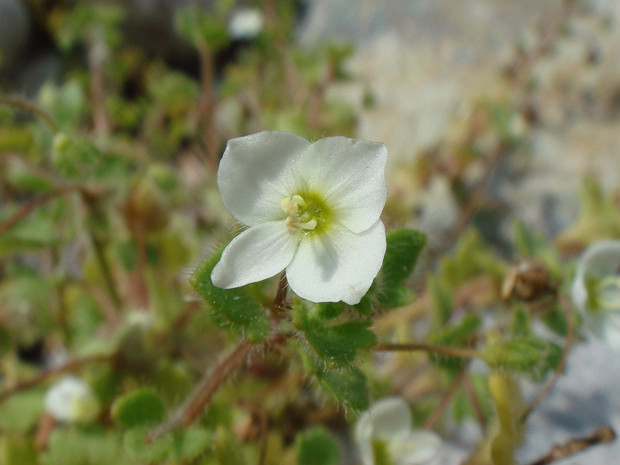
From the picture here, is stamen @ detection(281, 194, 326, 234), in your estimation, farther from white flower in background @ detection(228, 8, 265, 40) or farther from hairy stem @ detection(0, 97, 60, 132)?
white flower in background @ detection(228, 8, 265, 40)

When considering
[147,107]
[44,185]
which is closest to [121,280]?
[44,185]

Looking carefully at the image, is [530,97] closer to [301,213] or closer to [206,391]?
[301,213]

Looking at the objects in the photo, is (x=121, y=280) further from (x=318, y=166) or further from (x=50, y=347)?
(x=318, y=166)

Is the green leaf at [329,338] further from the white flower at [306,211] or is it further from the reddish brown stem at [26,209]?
the reddish brown stem at [26,209]

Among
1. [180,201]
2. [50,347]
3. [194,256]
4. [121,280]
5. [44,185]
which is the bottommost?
[50,347]

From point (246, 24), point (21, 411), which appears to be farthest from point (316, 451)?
point (246, 24)

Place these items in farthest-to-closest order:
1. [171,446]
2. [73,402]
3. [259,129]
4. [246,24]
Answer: [246,24], [259,129], [73,402], [171,446]

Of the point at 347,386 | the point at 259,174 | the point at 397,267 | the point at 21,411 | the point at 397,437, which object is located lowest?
the point at 21,411
